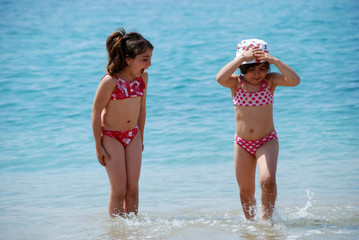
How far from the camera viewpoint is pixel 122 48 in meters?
4.30

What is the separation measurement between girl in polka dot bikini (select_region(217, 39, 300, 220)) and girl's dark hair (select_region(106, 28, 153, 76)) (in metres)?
0.71

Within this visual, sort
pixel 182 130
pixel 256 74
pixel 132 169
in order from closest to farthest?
pixel 256 74 → pixel 132 169 → pixel 182 130

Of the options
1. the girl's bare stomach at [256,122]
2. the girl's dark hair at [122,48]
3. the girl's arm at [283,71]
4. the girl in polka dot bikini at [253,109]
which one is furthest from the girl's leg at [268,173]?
the girl's dark hair at [122,48]

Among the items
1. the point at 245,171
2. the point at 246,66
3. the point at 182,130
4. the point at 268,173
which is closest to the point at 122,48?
the point at 246,66

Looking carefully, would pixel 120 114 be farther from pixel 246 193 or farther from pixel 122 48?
pixel 246 193

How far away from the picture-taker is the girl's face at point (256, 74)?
13.9 ft

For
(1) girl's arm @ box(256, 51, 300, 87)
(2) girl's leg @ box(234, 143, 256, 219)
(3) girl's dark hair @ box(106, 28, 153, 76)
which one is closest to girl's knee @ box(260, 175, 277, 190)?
(2) girl's leg @ box(234, 143, 256, 219)

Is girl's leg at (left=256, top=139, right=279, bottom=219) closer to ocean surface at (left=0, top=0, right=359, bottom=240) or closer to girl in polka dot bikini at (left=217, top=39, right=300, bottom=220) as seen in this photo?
girl in polka dot bikini at (left=217, top=39, right=300, bottom=220)

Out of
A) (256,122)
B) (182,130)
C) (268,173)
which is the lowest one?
(182,130)

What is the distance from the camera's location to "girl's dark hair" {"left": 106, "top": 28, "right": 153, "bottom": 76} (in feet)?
14.0

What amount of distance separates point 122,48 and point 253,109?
4.00 ft

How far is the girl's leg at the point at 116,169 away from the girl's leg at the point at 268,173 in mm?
1145

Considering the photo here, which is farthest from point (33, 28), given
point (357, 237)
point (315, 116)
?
point (357, 237)

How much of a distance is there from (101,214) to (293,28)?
1500 cm
